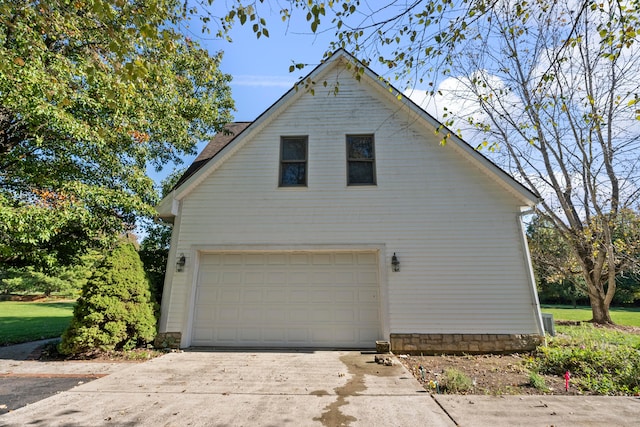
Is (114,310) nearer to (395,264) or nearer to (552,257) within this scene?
(395,264)

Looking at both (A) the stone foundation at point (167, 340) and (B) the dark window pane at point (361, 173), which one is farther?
(B) the dark window pane at point (361, 173)

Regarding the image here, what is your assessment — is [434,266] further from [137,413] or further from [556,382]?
[137,413]

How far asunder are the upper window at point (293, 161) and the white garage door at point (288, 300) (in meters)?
1.95

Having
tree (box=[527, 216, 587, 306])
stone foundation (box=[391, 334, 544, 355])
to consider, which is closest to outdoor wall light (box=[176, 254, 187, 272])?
stone foundation (box=[391, 334, 544, 355])

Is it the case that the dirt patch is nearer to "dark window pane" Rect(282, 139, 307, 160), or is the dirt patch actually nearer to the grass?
the grass

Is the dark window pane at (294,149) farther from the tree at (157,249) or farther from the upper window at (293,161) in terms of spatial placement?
the tree at (157,249)

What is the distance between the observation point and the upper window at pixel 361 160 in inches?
309

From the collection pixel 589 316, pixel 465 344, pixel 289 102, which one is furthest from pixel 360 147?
pixel 589 316

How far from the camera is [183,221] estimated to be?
25.2 ft

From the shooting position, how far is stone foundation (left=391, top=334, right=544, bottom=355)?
258 inches

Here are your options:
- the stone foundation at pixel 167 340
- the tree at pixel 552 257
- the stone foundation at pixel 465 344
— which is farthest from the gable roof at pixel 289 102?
the tree at pixel 552 257

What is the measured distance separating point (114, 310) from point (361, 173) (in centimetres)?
642

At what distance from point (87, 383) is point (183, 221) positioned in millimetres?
4004

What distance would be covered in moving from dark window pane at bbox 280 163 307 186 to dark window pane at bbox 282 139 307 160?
22cm
